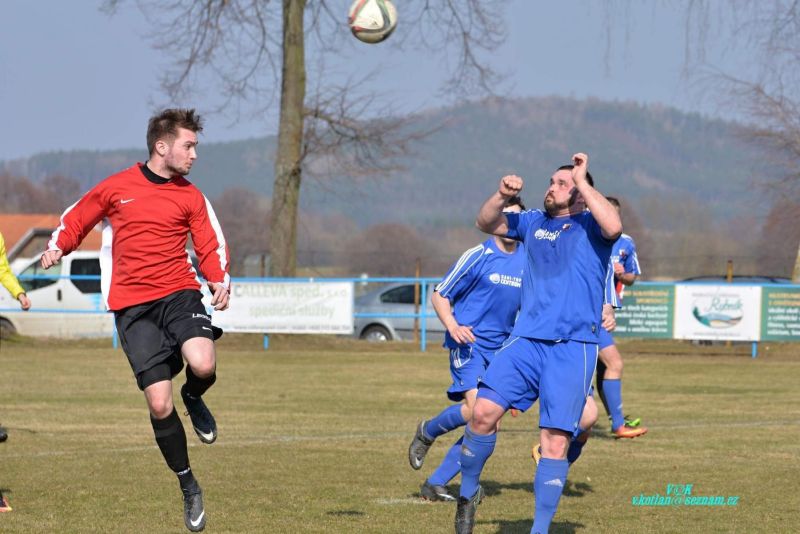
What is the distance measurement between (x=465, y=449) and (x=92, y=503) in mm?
2737

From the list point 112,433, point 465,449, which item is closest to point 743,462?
point 465,449

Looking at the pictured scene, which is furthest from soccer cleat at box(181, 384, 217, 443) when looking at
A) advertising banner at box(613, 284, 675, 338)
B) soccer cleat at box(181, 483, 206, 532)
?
advertising banner at box(613, 284, 675, 338)

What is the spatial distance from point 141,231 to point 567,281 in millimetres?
2367

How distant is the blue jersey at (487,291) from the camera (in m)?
8.73

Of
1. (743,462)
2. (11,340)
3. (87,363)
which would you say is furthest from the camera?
(11,340)

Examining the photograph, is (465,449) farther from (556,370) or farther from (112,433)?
(112,433)

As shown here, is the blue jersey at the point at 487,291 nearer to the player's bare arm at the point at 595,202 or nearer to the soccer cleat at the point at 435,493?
the soccer cleat at the point at 435,493

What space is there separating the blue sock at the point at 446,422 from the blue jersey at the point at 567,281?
6.42ft

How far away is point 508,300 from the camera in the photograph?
8.75 metres

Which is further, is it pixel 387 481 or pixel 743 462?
pixel 743 462

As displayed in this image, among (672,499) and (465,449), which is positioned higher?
(465,449)

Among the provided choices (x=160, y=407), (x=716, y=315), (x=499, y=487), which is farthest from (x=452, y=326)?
(x=716, y=315)

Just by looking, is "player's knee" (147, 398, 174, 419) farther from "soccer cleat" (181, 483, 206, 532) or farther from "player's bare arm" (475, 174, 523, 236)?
"player's bare arm" (475, 174, 523, 236)

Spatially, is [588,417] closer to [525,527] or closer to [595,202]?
[525,527]
